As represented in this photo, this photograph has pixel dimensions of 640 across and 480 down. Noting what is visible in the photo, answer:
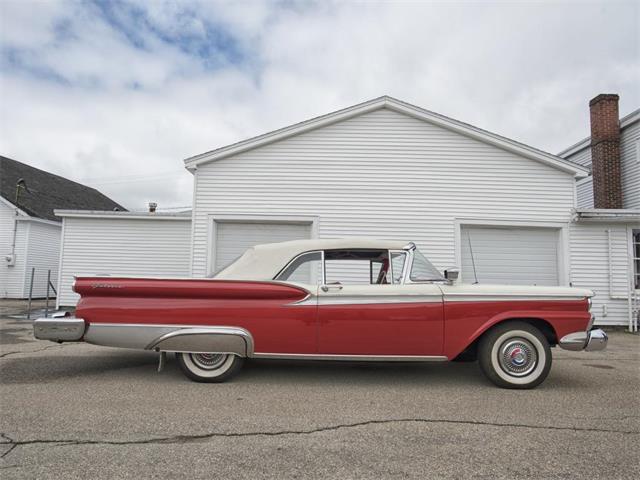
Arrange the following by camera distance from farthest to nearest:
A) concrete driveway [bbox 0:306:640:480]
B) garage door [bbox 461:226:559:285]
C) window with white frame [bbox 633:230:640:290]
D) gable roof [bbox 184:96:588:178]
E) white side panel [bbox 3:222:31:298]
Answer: white side panel [bbox 3:222:31:298]
window with white frame [bbox 633:230:640:290]
gable roof [bbox 184:96:588:178]
garage door [bbox 461:226:559:285]
concrete driveway [bbox 0:306:640:480]

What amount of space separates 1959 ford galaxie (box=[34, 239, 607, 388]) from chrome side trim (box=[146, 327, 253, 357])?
10 millimetres

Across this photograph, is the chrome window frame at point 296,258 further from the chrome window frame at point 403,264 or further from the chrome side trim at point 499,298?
the chrome side trim at point 499,298

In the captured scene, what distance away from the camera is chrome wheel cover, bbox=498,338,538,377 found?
4.73 metres

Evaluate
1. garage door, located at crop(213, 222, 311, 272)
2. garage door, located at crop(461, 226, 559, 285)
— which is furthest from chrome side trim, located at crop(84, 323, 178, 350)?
garage door, located at crop(461, 226, 559, 285)

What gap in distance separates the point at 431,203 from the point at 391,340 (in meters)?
6.47

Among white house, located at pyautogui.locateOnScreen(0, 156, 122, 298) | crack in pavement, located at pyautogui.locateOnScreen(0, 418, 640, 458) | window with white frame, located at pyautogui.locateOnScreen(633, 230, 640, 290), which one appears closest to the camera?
crack in pavement, located at pyautogui.locateOnScreen(0, 418, 640, 458)

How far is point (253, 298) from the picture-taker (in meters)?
4.77

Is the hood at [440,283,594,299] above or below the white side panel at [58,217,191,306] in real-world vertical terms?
below

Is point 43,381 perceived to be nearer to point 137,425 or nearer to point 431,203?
point 137,425

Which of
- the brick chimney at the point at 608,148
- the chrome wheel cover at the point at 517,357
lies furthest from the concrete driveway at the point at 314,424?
the brick chimney at the point at 608,148

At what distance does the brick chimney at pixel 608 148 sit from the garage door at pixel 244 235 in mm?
11045

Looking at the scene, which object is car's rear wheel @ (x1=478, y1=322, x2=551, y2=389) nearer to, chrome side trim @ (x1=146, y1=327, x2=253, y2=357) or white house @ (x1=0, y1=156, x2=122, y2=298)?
chrome side trim @ (x1=146, y1=327, x2=253, y2=357)

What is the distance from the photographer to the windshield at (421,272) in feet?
16.3

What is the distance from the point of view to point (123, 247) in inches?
517
